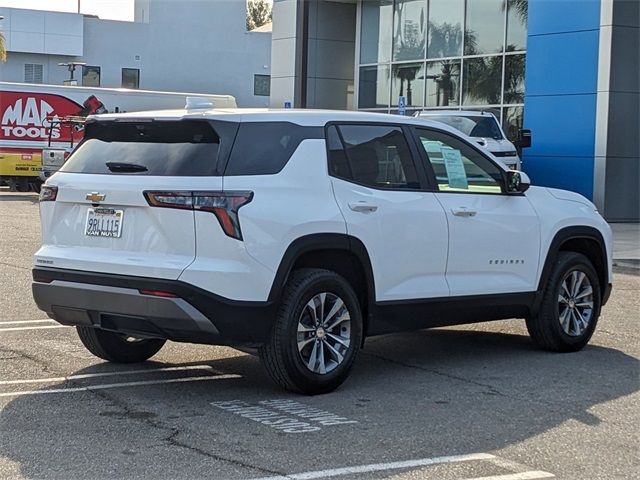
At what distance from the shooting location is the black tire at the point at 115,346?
780 centimetres

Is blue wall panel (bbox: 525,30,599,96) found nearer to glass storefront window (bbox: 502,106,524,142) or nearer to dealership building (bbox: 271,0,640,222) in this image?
dealership building (bbox: 271,0,640,222)

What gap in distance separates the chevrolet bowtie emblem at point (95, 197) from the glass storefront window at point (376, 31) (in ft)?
80.1

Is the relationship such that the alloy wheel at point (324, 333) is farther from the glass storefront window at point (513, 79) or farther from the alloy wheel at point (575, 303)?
the glass storefront window at point (513, 79)

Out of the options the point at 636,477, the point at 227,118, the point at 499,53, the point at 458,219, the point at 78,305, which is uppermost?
the point at 499,53

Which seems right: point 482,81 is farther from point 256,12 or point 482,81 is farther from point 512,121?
point 256,12

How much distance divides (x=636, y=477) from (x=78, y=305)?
3.54 metres

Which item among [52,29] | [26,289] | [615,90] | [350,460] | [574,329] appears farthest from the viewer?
[52,29]

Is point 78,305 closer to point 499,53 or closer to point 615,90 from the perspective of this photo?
point 615,90

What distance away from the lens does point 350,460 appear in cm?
547

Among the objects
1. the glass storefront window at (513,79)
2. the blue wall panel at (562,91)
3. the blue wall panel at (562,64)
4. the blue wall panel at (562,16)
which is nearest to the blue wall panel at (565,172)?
the blue wall panel at (562,91)

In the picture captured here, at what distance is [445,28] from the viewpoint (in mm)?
28219

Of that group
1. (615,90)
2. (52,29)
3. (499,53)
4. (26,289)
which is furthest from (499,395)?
(52,29)

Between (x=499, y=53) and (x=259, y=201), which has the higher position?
(x=499, y=53)

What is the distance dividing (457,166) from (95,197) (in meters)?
2.73
